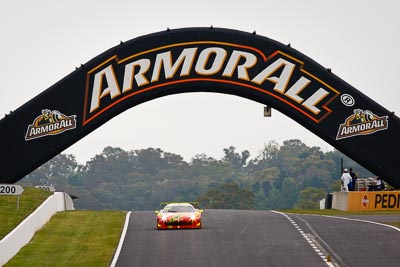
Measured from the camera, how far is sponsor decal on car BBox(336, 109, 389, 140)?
4622 cm

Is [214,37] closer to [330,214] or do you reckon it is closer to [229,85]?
[229,85]

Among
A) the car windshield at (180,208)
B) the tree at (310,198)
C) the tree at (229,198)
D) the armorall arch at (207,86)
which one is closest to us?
the car windshield at (180,208)

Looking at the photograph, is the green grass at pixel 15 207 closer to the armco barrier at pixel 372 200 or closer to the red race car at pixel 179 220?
the red race car at pixel 179 220

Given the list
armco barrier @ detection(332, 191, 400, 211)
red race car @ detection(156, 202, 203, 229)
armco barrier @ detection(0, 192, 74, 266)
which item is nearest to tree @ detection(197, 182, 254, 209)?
armco barrier @ detection(332, 191, 400, 211)

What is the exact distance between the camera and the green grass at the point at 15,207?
38.3 metres

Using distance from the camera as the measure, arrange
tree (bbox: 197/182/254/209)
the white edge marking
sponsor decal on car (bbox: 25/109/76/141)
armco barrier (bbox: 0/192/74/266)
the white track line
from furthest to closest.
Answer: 1. tree (bbox: 197/182/254/209)
2. sponsor decal on car (bbox: 25/109/76/141)
3. armco barrier (bbox: 0/192/74/266)
4. the white edge marking
5. the white track line

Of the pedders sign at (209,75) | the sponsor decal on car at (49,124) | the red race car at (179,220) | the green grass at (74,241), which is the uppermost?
the pedders sign at (209,75)

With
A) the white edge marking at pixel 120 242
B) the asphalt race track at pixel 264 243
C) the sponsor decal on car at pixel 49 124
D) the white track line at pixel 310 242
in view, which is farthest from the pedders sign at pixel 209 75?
the white track line at pixel 310 242

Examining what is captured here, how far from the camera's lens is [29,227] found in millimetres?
37625

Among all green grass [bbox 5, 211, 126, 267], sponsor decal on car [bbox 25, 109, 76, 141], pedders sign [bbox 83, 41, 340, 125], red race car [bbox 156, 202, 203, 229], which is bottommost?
green grass [bbox 5, 211, 126, 267]

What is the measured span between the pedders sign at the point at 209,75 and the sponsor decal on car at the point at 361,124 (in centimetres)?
104

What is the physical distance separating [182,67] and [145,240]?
11902 millimetres

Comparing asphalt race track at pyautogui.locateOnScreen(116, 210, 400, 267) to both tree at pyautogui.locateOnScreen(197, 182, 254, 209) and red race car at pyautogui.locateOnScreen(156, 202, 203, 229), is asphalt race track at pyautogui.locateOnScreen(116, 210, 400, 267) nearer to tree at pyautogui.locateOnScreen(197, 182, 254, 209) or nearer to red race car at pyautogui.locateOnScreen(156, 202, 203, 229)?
red race car at pyautogui.locateOnScreen(156, 202, 203, 229)

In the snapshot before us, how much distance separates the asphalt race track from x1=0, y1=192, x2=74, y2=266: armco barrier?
3.51 m
